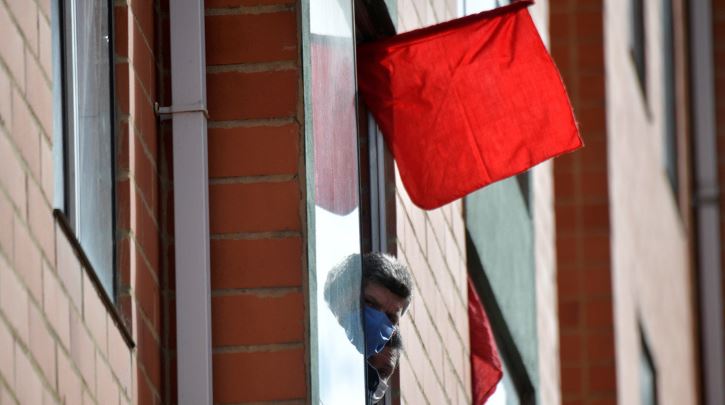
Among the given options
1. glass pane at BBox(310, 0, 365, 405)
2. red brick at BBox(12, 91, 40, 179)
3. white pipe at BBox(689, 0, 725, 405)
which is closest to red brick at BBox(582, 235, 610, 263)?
glass pane at BBox(310, 0, 365, 405)

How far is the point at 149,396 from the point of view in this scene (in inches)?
160

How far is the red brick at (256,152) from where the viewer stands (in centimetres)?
430

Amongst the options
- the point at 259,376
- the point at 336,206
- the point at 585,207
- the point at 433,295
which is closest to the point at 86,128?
the point at 259,376

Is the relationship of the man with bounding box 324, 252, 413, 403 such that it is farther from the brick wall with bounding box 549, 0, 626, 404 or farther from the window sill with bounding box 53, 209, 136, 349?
the brick wall with bounding box 549, 0, 626, 404

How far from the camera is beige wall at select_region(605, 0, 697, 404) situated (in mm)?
12430

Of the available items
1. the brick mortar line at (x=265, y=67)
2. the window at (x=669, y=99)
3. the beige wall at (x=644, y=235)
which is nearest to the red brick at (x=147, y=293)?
the brick mortar line at (x=265, y=67)

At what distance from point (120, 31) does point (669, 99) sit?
14.4m

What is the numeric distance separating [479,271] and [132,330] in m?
3.71

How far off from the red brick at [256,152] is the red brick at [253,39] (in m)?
0.16

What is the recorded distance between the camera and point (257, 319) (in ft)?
13.9

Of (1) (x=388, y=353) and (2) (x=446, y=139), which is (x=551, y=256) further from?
(1) (x=388, y=353)

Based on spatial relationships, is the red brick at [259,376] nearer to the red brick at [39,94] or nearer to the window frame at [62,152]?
the window frame at [62,152]

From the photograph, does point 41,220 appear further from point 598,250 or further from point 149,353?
point 598,250

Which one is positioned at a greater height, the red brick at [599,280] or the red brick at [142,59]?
the red brick at [142,59]
